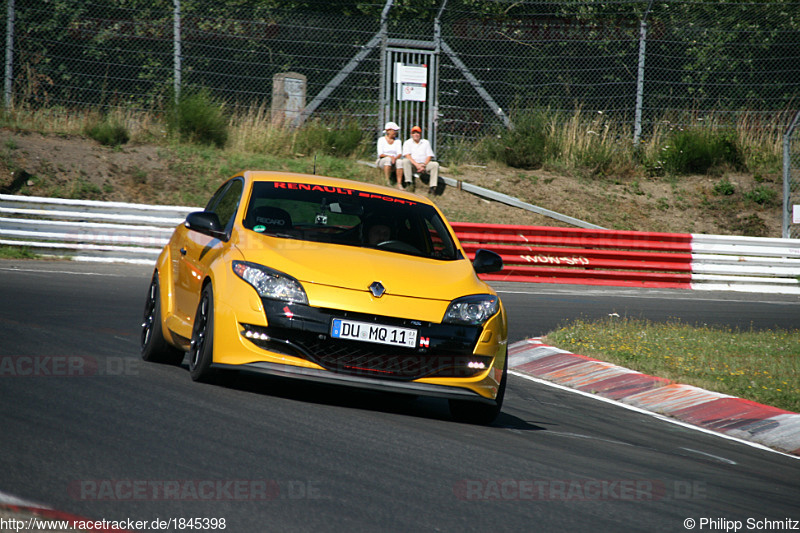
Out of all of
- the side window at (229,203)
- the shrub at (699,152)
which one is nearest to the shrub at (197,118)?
the shrub at (699,152)

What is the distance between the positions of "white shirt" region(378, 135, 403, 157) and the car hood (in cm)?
1562

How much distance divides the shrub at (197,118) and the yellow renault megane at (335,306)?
1638 centimetres

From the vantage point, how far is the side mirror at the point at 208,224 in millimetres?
7016

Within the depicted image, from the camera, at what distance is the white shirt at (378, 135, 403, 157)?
22.5 metres

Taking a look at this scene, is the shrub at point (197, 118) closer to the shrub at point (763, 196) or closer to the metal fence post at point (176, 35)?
the metal fence post at point (176, 35)

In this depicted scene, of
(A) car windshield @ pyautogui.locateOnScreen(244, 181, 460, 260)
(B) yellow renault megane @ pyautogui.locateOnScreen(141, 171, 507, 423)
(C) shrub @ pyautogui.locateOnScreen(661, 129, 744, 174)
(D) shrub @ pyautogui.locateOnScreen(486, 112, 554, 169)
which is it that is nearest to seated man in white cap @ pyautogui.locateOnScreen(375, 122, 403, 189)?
(D) shrub @ pyautogui.locateOnScreen(486, 112, 554, 169)

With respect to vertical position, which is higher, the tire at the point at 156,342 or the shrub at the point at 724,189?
the shrub at the point at 724,189

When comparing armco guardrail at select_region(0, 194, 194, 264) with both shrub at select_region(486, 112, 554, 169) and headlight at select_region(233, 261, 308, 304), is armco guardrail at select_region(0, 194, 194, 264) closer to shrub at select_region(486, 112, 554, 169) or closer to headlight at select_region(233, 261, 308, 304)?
shrub at select_region(486, 112, 554, 169)

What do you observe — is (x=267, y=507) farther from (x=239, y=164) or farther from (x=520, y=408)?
(x=239, y=164)

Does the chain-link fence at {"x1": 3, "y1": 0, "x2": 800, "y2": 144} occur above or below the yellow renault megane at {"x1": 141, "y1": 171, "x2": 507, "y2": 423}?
above

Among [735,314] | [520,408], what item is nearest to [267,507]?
[520,408]

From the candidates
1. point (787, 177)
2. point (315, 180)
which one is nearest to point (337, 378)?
point (315, 180)

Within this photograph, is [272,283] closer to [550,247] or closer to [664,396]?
[664,396]

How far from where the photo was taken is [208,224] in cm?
702
